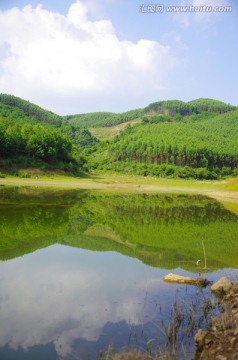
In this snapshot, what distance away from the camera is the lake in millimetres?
11102

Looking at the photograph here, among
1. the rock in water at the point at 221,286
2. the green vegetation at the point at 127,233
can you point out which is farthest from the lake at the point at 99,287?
the rock in water at the point at 221,286

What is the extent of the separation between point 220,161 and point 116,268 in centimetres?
18724

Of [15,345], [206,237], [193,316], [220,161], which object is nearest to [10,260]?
[15,345]

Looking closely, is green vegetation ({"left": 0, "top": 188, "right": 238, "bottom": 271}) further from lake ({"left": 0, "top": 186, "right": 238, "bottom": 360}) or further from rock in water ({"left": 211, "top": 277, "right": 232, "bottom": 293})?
rock in water ({"left": 211, "top": 277, "right": 232, "bottom": 293})

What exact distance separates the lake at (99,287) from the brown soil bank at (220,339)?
397 millimetres

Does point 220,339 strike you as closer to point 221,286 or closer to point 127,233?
point 221,286

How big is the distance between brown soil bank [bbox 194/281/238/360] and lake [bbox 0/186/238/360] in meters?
0.40

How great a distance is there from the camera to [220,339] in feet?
35.2

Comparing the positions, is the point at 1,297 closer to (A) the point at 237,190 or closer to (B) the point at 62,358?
(B) the point at 62,358

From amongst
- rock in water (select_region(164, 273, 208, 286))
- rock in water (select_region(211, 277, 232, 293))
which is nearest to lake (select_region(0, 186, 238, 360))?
rock in water (select_region(211, 277, 232, 293))

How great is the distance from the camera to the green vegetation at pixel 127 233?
2341cm

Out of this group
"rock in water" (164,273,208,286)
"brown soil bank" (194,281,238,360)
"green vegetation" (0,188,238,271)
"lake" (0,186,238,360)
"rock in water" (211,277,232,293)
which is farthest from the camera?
"green vegetation" (0,188,238,271)

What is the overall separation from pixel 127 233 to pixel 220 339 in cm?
2069

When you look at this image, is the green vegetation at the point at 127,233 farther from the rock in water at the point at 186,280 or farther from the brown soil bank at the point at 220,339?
the brown soil bank at the point at 220,339
